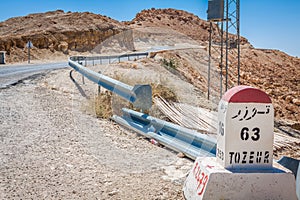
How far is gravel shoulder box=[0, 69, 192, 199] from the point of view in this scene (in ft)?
13.0

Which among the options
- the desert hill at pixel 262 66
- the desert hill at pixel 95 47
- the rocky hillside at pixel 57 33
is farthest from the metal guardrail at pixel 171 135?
the rocky hillside at pixel 57 33

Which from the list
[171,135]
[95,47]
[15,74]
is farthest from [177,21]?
[171,135]

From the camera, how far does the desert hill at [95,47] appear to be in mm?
31234

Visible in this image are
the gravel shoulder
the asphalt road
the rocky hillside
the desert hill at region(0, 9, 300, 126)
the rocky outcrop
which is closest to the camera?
the gravel shoulder

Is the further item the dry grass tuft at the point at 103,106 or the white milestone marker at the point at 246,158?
the dry grass tuft at the point at 103,106

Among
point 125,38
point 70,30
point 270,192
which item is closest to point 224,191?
point 270,192

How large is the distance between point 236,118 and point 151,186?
1281 mm

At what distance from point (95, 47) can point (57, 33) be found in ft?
23.6

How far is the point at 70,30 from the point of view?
46688 mm

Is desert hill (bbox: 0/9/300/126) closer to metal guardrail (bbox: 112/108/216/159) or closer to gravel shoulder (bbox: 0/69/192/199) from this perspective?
metal guardrail (bbox: 112/108/216/159)

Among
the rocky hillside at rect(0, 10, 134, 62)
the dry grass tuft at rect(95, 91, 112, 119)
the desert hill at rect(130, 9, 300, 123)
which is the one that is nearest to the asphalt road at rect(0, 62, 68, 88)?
the dry grass tuft at rect(95, 91, 112, 119)

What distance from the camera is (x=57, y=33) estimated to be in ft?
147

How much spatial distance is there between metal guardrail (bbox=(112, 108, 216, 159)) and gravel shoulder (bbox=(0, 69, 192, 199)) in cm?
14

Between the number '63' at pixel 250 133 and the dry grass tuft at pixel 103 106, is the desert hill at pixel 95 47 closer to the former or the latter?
the dry grass tuft at pixel 103 106
